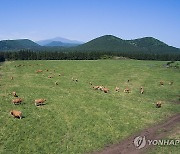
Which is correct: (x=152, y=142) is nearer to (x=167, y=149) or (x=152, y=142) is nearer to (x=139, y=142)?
(x=139, y=142)

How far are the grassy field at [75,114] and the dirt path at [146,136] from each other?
3.24 feet

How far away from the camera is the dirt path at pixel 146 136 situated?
27406 mm

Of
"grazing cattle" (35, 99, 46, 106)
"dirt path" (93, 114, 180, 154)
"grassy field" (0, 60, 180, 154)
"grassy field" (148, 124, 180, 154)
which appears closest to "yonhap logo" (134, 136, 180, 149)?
"dirt path" (93, 114, 180, 154)

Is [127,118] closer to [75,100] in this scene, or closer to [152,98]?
[75,100]

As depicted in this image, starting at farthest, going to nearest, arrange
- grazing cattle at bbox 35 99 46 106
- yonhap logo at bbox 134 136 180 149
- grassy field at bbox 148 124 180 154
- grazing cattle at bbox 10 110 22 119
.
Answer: grazing cattle at bbox 35 99 46 106, grazing cattle at bbox 10 110 22 119, yonhap logo at bbox 134 136 180 149, grassy field at bbox 148 124 180 154

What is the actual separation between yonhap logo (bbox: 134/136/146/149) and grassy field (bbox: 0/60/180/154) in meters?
1.67

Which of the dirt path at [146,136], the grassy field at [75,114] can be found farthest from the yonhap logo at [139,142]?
the grassy field at [75,114]

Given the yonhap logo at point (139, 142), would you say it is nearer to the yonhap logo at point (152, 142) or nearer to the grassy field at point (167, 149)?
the yonhap logo at point (152, 142)

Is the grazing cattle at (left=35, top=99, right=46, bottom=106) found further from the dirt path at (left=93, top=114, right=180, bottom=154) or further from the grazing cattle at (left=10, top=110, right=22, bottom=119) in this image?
the dirt path at (left=93, top=114, right=180, bottom=154)

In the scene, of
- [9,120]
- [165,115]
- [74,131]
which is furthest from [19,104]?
[165,115]

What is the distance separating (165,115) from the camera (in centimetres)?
3947

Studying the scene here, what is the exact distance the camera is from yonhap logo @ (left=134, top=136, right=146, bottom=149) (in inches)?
1123

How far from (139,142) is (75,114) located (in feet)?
33.6

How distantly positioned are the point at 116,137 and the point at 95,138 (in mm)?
2382
